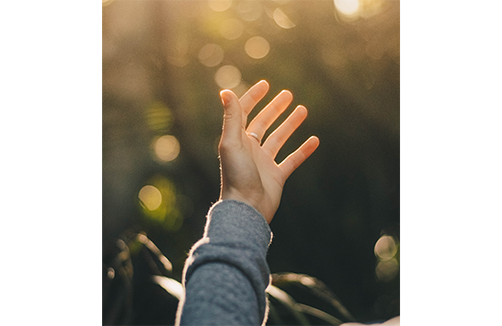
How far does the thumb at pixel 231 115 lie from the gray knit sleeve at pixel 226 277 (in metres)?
0.17

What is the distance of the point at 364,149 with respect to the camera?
2.89 feet

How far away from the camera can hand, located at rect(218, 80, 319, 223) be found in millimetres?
521

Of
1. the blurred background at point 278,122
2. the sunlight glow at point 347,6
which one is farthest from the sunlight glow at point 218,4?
the sunlight glow at point 347,6

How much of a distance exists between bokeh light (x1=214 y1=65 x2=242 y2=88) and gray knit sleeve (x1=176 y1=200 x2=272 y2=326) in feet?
1.95

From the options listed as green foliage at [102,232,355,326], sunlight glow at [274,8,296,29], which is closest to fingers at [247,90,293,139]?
sunlight glow at [274,8,296,29]

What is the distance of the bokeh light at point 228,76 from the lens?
899mm

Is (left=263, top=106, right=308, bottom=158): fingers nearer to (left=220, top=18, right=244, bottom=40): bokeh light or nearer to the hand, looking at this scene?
the hand

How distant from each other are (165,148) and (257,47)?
1.42ft

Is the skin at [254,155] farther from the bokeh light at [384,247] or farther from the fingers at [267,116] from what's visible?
the bokeh light at [384,247]

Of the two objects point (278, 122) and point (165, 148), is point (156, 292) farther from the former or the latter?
point (278, 122)

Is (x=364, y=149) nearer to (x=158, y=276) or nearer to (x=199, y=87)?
(x=199, y=87)

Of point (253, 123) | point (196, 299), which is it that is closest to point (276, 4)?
point (253, 123)

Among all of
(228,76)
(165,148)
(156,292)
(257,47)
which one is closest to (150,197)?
(165,148)

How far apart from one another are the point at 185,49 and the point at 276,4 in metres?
0.31
